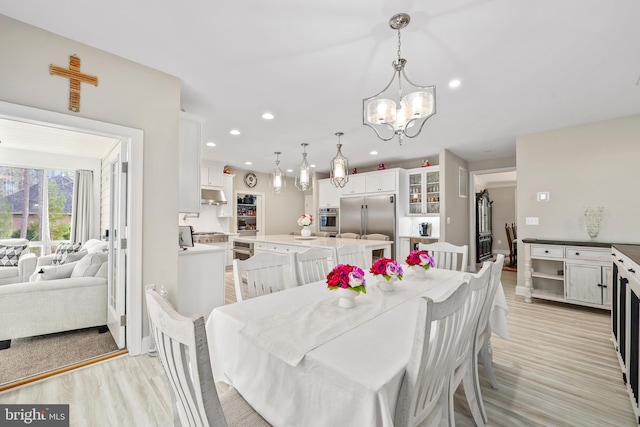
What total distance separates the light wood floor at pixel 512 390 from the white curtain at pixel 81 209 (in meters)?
4.12

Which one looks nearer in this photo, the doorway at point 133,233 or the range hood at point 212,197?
the doorway at point 133,233

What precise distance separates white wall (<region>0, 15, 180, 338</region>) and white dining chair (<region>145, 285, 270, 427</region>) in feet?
5.79

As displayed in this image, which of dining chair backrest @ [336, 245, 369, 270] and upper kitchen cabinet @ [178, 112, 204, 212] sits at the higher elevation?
upper kitchen cabinet @ [178, 112, 204, 212]

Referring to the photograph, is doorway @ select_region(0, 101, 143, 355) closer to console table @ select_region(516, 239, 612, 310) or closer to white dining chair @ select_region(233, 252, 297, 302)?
white dining chair @ select_region(233, 252, 297, 302)

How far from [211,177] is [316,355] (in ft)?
19.7

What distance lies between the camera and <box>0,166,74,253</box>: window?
4770 mm

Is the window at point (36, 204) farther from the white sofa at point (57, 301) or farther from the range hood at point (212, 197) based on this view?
the white sofa at point (57, 301)

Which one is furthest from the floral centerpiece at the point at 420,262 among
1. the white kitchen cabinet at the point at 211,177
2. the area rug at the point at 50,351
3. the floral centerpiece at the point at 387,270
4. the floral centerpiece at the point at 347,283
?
the white kitchen cabinet at the point at 211,177

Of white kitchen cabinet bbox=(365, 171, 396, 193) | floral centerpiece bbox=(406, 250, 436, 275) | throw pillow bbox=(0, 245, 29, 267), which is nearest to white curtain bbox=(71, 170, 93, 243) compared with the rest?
throw pillow bbox=(0, 245, 29, 267)

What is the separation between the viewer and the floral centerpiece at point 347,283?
4.75ft

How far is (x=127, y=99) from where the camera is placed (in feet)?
7.50

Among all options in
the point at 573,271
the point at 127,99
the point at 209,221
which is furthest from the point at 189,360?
the point at 209,221

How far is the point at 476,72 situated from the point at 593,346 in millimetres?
2764

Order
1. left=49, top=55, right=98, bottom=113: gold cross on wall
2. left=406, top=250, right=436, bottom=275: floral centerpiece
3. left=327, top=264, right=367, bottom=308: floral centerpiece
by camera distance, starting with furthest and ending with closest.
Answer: left=406, top=250, right=436, bottom=275: floral centerpiece
left=49, top=55, right=98, bottom=113: gold cross on wall
left=327, top=264, right=367, bottom=308: floral centerpiece
